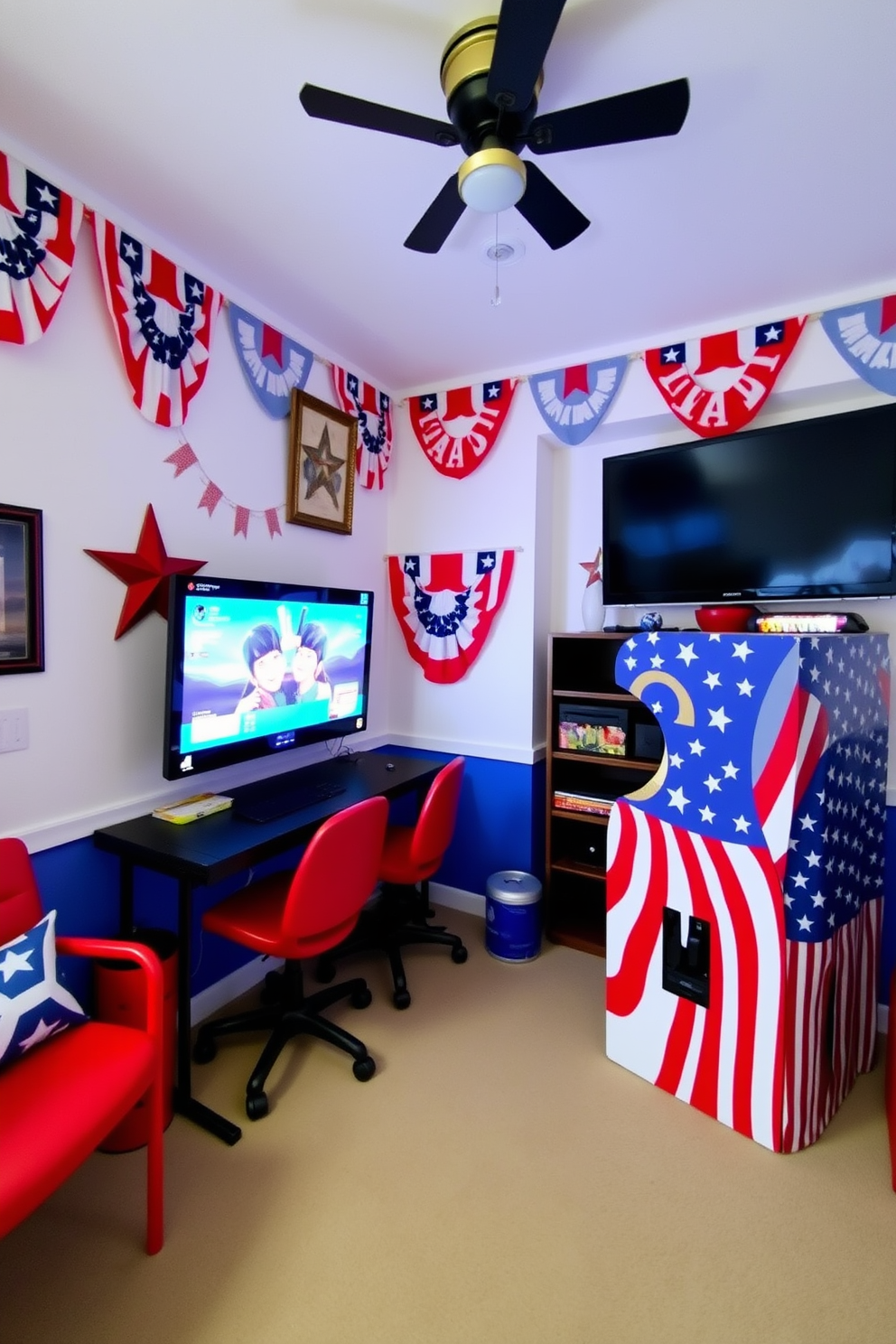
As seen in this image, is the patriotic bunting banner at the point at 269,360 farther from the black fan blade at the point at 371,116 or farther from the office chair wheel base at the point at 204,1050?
the office chair wheel base at the point at 204,1050

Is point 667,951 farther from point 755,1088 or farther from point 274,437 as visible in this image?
point 274,437

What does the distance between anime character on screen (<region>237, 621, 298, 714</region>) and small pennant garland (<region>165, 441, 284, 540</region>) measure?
18.3 inches

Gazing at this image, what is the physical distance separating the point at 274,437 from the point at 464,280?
0.93 m

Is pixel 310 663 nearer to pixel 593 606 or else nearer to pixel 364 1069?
pixel 593 606

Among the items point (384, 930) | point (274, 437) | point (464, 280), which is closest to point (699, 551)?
point (464, 280)

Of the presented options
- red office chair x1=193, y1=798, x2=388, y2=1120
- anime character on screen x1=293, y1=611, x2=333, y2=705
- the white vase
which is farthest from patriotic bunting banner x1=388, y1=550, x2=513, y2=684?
red office chair x1=193, y1=798, x2=388, y2=1120

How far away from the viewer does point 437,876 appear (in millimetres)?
3189

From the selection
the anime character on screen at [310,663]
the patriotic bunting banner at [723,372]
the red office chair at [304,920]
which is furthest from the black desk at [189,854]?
the patriotic bunting banner at [723,372]

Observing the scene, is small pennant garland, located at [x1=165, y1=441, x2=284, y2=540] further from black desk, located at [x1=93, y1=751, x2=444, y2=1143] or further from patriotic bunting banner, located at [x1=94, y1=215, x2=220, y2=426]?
black desk, located at [x1=93, y1=751, x2=444, y2=1143]

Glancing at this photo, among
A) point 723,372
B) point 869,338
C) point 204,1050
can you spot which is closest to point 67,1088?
point 204,1050

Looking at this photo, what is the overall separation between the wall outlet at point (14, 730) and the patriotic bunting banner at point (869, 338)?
2.88 m

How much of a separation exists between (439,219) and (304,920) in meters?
1.91

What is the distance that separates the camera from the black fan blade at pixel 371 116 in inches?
46.7

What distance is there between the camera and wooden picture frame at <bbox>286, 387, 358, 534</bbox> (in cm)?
251
